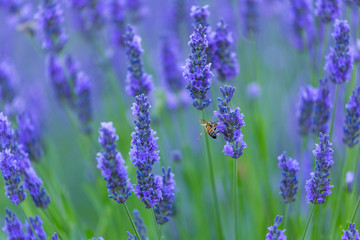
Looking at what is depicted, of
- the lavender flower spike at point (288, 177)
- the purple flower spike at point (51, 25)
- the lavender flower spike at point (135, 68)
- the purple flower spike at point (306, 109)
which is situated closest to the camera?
the lavender flower spike at point (288, 177)

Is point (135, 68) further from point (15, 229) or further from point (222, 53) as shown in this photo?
point (15, 229)

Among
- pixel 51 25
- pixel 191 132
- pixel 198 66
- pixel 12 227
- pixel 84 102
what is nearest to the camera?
pixel 198 66

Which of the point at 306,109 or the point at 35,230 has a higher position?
the point at 306,109

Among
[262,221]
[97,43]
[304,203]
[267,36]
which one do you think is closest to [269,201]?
[262,221]

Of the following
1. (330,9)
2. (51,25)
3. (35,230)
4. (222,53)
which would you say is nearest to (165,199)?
(35,230)

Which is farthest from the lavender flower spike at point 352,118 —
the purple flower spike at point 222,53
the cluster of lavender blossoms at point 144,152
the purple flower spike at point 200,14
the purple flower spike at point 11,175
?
the purple flower spike at point 11,175

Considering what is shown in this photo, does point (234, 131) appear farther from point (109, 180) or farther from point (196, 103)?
point (109, 180)

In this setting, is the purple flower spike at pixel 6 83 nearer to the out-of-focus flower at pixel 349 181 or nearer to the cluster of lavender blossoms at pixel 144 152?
the cluster of lavender blossoms at pixel 144 152
